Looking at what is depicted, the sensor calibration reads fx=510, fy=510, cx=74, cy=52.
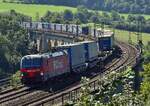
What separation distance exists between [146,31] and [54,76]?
121 meters

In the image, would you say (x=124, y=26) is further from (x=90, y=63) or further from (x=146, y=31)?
(x=90, y=63)

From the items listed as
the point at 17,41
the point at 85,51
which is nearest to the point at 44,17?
the point at 17,41

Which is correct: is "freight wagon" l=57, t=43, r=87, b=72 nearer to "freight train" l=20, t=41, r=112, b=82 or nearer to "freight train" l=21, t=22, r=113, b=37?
"freight train" l=20, t=41, r=112, b=82

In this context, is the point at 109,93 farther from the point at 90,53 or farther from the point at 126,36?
the point at 126,36

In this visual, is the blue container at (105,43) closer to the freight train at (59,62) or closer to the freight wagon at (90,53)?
the freight wagon at (90,53)

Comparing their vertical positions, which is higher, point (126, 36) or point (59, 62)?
point (59, 62)

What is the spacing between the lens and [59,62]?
188 ft

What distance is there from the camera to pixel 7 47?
4124 inches

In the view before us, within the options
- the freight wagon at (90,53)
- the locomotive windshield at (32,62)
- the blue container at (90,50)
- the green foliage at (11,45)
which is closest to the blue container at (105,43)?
the green foliage at (11,45)

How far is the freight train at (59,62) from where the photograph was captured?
175 ft

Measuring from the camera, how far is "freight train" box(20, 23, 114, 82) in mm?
53469

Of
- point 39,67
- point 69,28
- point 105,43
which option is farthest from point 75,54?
point 69,28

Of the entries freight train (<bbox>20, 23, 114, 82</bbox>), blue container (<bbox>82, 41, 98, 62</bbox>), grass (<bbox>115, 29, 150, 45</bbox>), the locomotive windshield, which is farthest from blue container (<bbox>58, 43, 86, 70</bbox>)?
grass (<bbox>115, 29, 150, 45</bbox>)

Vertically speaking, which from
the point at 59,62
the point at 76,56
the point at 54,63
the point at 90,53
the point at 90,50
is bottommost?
the point at 90,53
